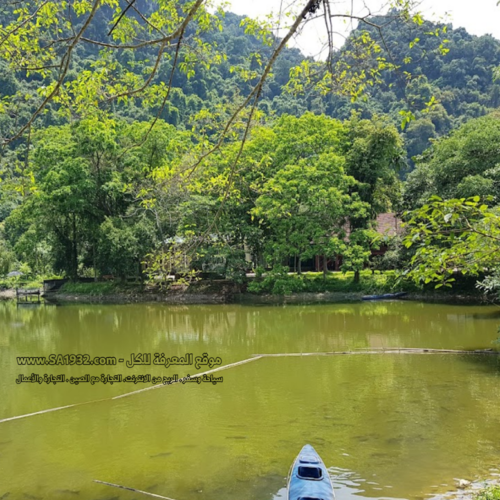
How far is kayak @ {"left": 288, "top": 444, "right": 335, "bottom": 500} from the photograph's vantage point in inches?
179

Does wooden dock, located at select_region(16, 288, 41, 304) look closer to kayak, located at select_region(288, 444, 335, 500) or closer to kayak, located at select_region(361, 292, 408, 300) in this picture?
kayak, located at select_region(361, 292, 408, 300)

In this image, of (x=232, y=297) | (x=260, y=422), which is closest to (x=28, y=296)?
(x=232, y=297)

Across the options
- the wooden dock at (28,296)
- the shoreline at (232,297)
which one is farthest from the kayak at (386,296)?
the wooden dock at (28,296)

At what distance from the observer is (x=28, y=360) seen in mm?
11773

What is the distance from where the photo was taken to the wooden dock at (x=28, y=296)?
84.4 ft

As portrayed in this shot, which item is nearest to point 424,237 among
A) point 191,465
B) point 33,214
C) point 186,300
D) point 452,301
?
point 191,465

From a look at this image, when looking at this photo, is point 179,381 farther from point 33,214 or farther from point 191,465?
point 33,214

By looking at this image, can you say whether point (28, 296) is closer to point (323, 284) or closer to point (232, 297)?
point (232, 297)

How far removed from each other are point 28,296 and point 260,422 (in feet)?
79.4

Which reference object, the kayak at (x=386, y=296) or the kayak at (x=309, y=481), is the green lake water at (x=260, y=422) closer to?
the kayak at (x=309, y=481)

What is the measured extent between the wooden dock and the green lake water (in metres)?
12.9

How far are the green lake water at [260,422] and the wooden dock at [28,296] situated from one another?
12.9 metres

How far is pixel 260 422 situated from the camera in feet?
23.6

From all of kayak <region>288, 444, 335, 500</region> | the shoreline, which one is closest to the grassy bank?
the shoreline
